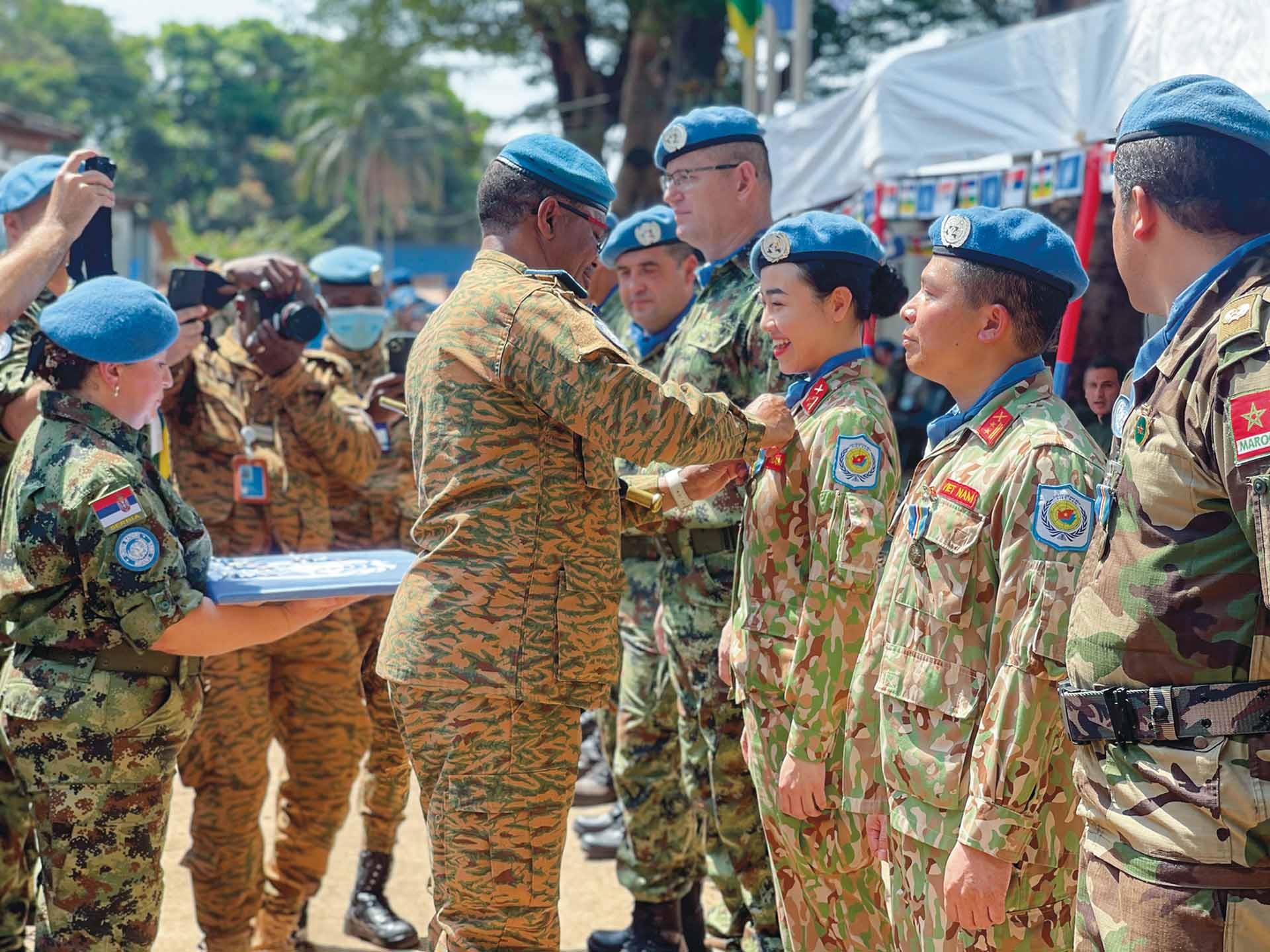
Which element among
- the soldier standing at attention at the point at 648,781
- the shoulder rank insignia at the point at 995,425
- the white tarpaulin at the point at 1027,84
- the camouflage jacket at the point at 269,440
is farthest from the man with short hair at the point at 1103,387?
the camouflage jacket at the point at 269,440

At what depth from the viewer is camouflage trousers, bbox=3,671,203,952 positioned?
3074mm

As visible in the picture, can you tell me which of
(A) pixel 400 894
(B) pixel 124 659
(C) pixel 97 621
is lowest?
(A) pixel 400 894

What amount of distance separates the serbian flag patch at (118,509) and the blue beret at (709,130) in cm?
197

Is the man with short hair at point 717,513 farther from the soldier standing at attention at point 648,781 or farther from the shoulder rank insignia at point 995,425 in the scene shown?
the shoulder rank insignia at point 995,425

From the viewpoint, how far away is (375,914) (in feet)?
15.5

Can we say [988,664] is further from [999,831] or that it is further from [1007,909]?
[1007,909]

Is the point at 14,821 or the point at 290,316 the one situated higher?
the point at 290,316

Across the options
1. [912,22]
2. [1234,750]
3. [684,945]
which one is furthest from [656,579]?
[912,22]

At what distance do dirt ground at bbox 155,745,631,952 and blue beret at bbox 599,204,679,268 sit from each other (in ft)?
8.10

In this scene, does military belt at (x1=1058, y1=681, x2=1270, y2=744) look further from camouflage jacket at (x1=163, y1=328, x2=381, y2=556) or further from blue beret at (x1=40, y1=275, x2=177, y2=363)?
camouflage jacket at (x1=163, y1=328, x2=381, y2=556)

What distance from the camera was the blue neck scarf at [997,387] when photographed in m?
2.63

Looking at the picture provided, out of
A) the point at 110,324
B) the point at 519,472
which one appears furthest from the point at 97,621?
the point at 519,472

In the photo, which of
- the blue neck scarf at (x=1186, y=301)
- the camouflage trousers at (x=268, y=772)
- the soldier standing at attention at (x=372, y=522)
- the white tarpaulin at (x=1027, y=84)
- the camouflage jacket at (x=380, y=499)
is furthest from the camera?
the camouflage jacket at (x=380, y=499)

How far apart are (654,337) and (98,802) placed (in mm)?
2618
